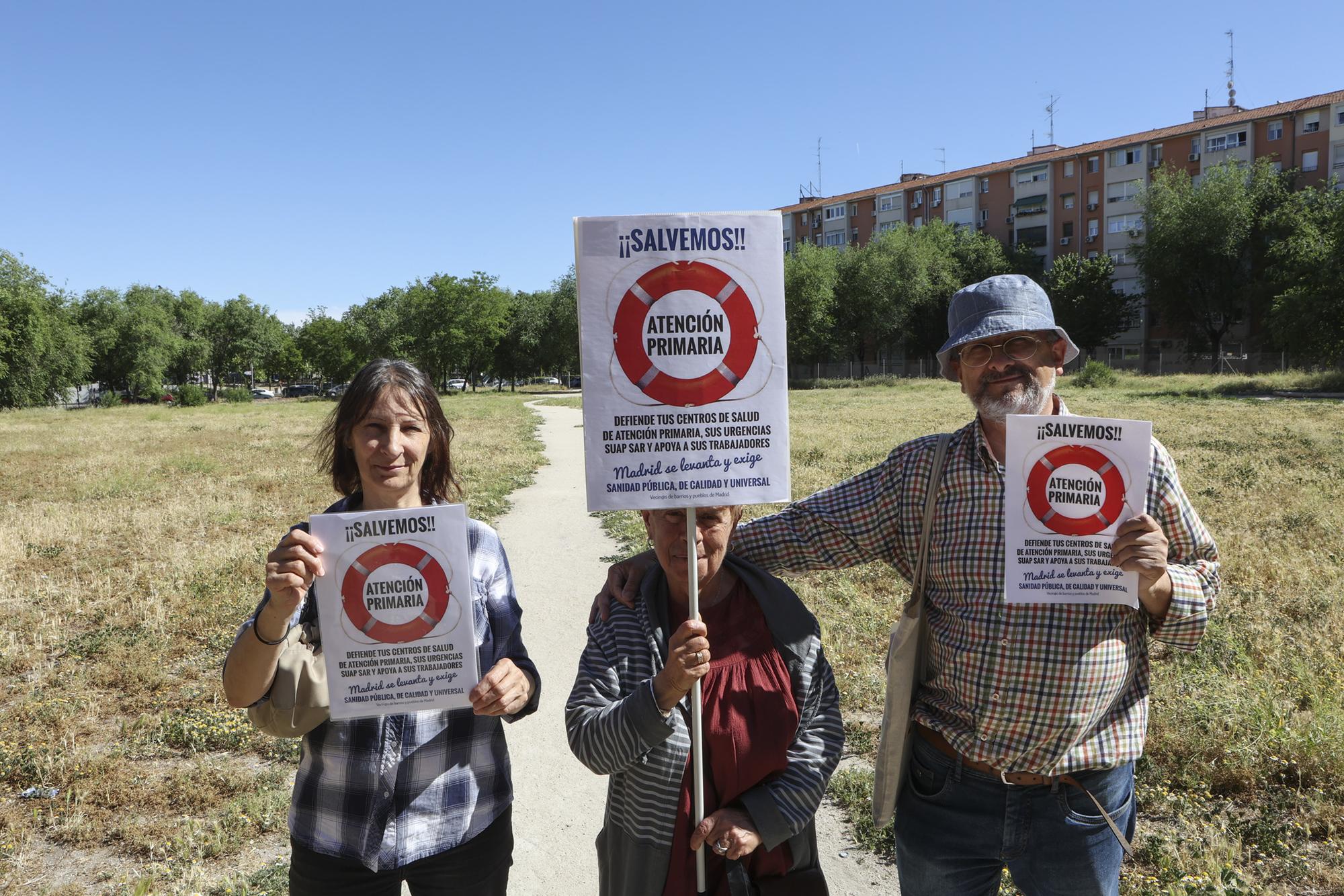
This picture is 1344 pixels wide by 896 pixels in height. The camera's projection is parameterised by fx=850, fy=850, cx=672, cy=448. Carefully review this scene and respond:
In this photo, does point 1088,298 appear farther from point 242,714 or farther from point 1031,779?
point 1031,779

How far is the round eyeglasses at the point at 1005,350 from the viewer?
2.59 meters

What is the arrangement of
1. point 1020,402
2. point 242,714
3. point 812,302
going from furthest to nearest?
1. point 812,302
2. point 242,714
3. point 1020,402

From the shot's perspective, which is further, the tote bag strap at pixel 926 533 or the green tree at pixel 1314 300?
the green tree at pixel 1314 300

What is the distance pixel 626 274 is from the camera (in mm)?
2336

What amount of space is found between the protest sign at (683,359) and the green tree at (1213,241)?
6960cm

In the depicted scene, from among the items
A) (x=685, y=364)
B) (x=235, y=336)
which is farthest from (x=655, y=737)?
(x=235, y=336)

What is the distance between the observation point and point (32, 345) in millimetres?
55531

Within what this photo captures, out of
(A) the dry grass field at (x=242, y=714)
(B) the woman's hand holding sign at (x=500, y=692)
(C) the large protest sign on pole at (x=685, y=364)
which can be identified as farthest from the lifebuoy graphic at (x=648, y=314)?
(A) the dry grass field at (x=242, y=714)

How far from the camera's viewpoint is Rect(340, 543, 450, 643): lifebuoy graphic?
2.29m

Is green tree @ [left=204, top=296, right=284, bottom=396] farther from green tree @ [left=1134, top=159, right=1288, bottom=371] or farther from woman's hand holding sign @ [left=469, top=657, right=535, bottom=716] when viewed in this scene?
woman's hand holding sign @ [left=469, top=657, right=535, bottom=716]

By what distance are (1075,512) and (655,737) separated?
1.32 meters

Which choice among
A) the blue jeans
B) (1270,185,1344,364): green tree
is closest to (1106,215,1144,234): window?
(1270,185,1344,364): green tree

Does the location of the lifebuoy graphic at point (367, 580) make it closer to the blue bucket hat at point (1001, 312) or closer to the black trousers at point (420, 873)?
the black trousers at point (420, 873)

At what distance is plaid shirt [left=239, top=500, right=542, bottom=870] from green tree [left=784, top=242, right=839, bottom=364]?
6867 centimetres
